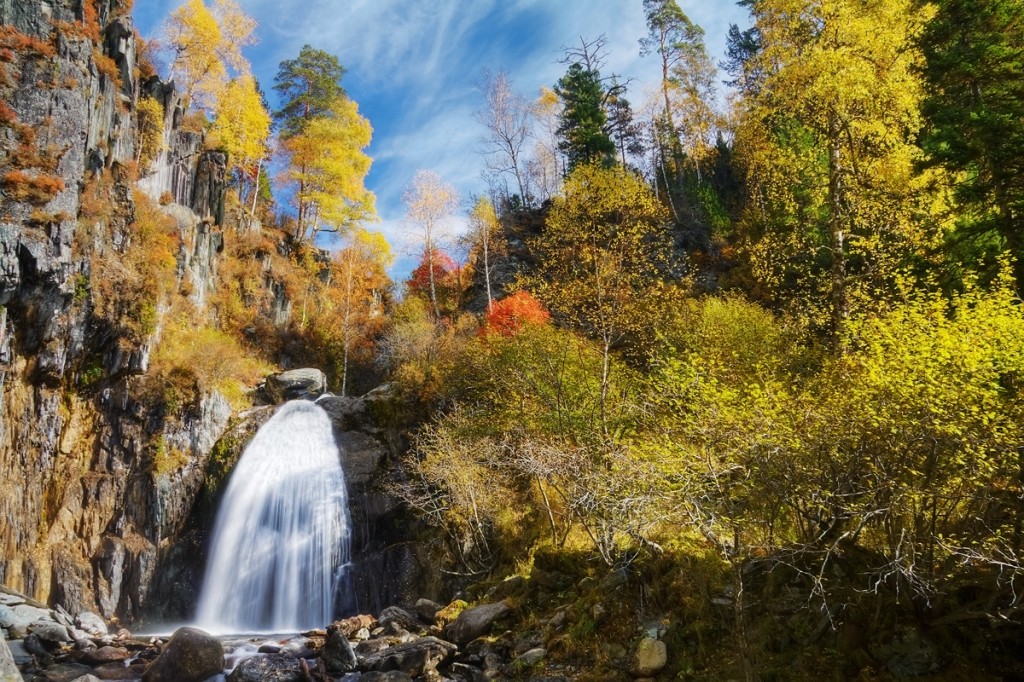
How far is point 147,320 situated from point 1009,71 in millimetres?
25550

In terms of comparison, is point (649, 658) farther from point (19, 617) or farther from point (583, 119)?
point (583, 119)

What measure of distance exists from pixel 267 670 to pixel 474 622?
4.39m

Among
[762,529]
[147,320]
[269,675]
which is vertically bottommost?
[269,675]

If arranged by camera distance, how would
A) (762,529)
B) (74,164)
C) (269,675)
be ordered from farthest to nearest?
(74,164) < (269,675) < (762,529)

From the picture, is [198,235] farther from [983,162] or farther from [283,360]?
[983,162]

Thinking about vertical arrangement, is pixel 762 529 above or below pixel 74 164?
below

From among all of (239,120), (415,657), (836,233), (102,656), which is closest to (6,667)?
(415,657)

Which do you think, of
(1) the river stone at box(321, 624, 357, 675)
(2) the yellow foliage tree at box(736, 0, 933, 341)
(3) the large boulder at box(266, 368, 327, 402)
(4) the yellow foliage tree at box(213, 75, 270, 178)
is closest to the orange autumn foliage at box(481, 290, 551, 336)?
(3) the large boulder at box(266, 368, 327, 402)

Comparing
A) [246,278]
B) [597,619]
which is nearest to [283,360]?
[246,278]

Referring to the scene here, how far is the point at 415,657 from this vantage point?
1095 cm

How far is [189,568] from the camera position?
1794 centimetres

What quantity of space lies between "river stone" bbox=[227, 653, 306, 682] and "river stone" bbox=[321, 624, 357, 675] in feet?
1.89

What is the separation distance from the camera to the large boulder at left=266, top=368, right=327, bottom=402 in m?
24.7

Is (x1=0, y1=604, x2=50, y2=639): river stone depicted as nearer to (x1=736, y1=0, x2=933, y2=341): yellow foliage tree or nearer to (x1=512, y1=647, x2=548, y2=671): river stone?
(x1=512, y1=647, x2=548, y2=671): river stone
